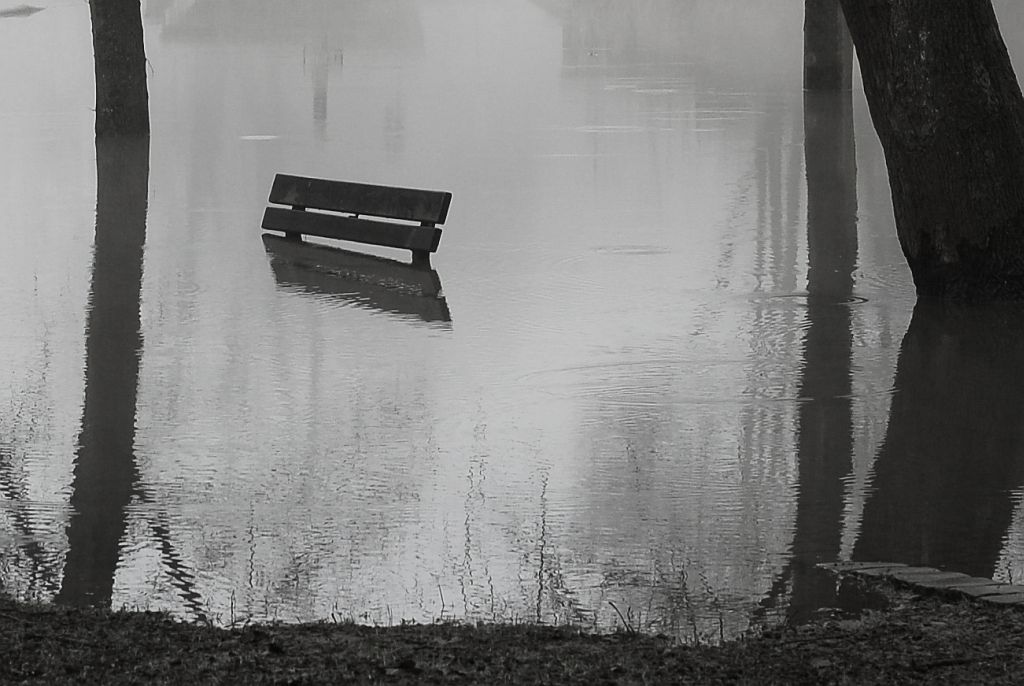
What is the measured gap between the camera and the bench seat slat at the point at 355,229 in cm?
1316

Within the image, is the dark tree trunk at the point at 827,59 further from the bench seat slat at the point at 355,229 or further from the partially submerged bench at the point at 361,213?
the bench seat slat at the point at 355,229

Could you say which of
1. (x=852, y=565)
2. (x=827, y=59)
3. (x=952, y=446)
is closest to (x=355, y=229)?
(x=952, y=446)

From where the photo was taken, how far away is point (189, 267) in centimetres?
1299

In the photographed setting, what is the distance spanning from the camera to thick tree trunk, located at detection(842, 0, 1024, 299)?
10.4 metres

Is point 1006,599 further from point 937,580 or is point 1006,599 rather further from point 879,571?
point 879,571

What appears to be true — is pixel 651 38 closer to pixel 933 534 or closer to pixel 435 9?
pixel 435 9

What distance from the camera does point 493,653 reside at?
4852 millimetres

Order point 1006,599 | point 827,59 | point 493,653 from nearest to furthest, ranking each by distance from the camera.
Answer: point 493,653 → point 1006,599 → point 827,59

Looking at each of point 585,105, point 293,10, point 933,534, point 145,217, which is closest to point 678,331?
point 933,534

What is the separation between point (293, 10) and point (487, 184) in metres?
56.8

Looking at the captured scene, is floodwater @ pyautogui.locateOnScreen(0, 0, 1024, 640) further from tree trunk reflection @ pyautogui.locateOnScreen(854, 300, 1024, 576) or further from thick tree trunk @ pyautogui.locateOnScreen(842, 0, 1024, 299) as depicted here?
thick tree trunk @ pyautogui.locateOnScreen(842, 0, 1024, 299)

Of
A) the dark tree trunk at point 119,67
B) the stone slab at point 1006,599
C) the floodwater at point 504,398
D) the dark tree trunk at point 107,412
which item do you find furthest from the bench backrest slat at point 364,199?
the stone slab at point 1006,599

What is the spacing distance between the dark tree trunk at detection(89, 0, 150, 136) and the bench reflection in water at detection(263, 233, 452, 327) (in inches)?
307

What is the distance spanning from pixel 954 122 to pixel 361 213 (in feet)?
17.1
